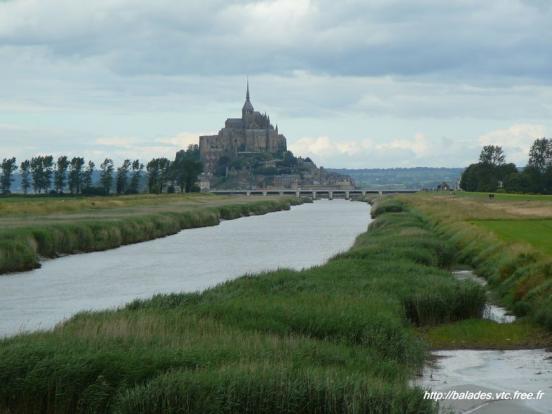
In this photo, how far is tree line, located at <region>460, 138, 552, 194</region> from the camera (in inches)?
4656

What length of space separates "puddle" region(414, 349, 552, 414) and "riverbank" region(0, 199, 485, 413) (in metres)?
0.61

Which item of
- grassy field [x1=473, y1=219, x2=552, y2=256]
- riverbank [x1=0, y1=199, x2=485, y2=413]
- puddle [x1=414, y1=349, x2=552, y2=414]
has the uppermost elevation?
grassy field [x1=473, y1=219, x2=552, y2=256]

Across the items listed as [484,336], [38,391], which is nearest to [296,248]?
[484,336]

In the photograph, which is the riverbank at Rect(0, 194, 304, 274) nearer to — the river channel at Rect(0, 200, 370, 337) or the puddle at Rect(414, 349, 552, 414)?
the river channel at Rect(0, 200, 370, 337)

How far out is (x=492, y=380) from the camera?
1611cm

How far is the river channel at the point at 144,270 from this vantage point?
2634 centimetres

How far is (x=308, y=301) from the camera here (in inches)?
762

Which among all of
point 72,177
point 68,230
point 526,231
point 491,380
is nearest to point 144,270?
point 68,230

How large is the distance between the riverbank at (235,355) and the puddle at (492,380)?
61 cm

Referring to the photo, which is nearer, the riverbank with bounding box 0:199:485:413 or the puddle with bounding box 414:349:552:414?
the riverbank with bounding box 0:199:485:413

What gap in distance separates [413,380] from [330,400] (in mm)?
3618

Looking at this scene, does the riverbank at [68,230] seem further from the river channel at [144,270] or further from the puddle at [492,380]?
the puddle at [492,380]

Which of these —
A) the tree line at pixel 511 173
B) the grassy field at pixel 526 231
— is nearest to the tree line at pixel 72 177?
the tree line at pixel 511 173

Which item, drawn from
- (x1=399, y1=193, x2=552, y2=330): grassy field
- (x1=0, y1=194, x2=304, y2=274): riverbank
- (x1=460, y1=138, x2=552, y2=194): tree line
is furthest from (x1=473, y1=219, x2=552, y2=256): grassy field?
(x1=460, y1=138, x2=552, y2=194): tree line
